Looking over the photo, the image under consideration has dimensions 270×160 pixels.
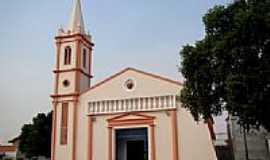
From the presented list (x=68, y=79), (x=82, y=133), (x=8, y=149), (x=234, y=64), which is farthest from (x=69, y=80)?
(x=8, y=149)

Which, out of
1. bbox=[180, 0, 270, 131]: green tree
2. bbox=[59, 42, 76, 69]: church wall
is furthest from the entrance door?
bbox=[180, 0, 270, 131]: green tree

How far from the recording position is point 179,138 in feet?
82.3

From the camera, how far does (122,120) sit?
26.8m

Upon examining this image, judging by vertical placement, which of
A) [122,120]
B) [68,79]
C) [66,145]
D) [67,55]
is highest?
[67,55]

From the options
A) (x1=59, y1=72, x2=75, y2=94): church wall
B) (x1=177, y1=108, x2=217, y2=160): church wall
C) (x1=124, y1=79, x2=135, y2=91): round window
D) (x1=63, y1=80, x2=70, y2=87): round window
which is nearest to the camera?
(x1=177, y1=108, x2=217, y2=160): church wall

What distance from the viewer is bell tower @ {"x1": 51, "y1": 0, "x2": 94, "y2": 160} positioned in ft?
89.6

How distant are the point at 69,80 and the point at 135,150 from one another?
7355 mm

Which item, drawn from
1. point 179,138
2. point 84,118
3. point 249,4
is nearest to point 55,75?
Result: point 84,118

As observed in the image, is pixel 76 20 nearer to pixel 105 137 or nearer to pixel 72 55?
pixel 72 55

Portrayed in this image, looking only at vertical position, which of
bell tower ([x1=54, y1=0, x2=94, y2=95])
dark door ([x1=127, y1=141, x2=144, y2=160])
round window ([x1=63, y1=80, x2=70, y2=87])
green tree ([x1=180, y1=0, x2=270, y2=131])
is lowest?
dark door ([x1=127, y1=141, x2=144, y2=160])

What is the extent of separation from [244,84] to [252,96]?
522 mm

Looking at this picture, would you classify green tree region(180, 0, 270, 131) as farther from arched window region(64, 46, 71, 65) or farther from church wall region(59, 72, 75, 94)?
arched window region(64, 46, 71, 65)

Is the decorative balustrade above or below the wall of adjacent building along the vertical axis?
above

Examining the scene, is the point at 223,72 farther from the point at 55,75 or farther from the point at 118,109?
the point at 55,75
